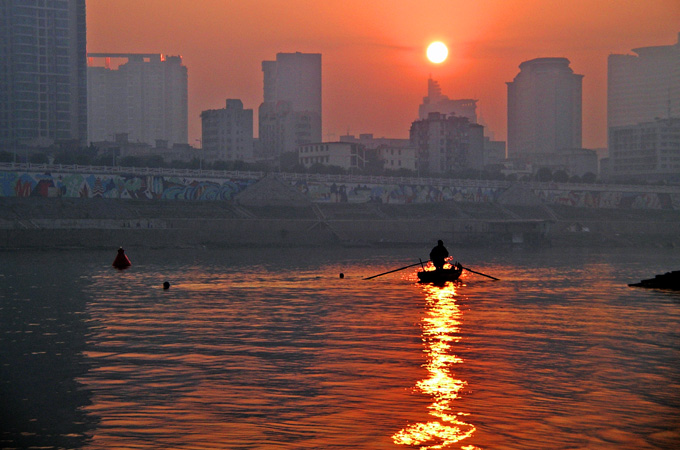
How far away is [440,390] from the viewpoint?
20422 millimetres

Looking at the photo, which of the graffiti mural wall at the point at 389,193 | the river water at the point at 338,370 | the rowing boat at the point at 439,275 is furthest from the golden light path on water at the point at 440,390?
the graffiti mural wall at the point at 389,193

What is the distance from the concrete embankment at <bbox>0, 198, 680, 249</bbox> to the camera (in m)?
109

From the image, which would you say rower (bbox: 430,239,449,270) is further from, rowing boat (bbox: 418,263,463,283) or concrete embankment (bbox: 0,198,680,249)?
concrete embankment (bbox: 0,198,680,249)

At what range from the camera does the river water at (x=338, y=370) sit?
16734 mm

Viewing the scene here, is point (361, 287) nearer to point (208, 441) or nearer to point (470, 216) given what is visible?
point (208, 441)

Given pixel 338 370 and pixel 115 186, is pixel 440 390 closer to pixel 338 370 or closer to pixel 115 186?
pixel 338 370

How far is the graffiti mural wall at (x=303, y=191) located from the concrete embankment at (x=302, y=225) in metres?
2.49

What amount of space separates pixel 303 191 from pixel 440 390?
127496mm

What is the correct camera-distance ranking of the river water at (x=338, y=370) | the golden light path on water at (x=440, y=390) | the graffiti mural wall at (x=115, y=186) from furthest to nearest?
the graffiti mural wall at (x=115, y=186) → the river water at (x=338, y=370) → the golden light path on water at (x=440, y=390)

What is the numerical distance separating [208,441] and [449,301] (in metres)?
30.2

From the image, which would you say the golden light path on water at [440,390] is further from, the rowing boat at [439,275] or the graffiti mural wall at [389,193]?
the graffiti mural wall at [389,193]

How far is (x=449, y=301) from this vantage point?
45.2 meters

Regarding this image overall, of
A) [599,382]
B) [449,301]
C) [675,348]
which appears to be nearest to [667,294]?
[449,301]

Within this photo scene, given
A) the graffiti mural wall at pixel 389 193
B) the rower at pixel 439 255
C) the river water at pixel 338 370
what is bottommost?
the river water at pixel 338 370
